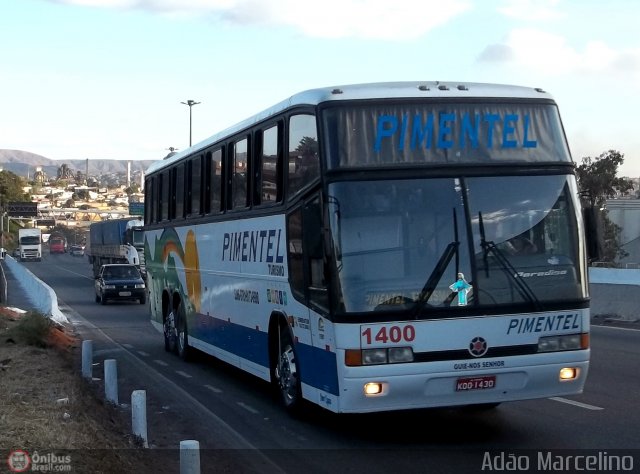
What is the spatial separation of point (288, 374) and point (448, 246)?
9.70ft

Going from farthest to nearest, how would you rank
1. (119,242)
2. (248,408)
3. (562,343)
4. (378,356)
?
(119,242)
(248,408)
(562,343)
(378,356)

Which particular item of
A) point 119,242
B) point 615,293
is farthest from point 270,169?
point 119,242

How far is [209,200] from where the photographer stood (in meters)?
15.8

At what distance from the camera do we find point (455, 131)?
10.1 metres

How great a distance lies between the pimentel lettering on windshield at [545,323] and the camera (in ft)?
32.1

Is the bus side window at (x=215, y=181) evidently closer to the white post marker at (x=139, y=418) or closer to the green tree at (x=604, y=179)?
the white post marker at (x=139, y=418)

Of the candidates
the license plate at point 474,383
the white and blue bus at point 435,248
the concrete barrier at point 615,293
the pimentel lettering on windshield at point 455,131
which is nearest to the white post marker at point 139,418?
the white and blue bus at point 435,248

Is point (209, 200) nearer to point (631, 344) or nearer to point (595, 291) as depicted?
point (631, 344)

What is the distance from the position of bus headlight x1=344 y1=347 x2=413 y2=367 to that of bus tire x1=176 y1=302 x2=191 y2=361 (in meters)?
9.42

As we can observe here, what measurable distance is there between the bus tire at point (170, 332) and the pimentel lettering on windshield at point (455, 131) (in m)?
10.4

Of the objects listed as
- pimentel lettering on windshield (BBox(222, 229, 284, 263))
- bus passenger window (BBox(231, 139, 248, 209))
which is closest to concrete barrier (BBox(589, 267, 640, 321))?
pimentel lettering on windshield (BBox(222, 229, 284, 263))

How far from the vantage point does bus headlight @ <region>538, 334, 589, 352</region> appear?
990cm

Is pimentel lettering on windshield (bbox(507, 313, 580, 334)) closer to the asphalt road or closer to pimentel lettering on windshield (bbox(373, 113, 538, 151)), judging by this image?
the asphalt road

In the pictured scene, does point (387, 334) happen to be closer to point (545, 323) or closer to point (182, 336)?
point (545, 323)
